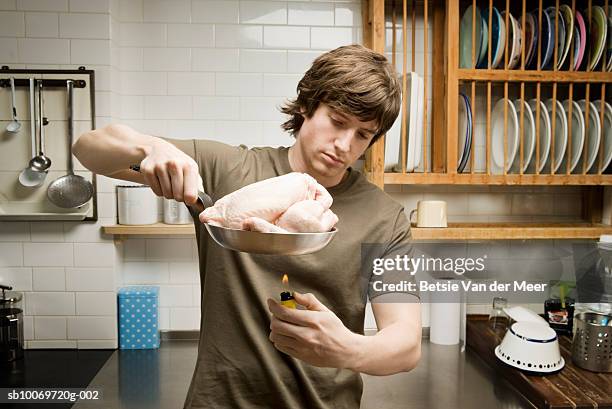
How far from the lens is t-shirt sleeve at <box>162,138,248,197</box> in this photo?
109 cm

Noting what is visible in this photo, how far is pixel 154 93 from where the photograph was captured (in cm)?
216

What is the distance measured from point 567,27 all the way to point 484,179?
63 centimetres

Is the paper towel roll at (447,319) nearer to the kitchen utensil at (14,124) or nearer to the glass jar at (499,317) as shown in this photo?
the glass jar at (499,317)

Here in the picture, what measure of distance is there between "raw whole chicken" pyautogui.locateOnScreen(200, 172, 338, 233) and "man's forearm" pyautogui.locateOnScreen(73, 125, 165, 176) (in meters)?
0.21

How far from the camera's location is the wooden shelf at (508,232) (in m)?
2.02

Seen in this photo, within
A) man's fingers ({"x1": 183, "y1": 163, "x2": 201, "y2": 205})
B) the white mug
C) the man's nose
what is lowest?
the white mug

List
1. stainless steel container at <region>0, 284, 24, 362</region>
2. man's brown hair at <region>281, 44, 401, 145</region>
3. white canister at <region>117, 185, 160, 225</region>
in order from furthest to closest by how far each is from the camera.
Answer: white canister at <region>117, 185, 160, 225</region>
stainless steel container at <region>0, 284, 24, 362</region>
man's brown hair at <region>281, 44, 401, 145</region>

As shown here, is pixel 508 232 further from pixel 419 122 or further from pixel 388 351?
pixel 388 351

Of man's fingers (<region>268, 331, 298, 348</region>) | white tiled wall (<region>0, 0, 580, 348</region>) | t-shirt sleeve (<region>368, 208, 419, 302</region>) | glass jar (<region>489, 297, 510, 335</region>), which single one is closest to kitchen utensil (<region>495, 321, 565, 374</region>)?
glass jar (<region>489, 297, 510, 335</region>)

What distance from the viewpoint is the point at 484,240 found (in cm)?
227

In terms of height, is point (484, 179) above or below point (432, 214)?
above

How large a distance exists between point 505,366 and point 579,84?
121cm

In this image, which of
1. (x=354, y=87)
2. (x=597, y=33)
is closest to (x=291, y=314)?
(x=354, y=87)

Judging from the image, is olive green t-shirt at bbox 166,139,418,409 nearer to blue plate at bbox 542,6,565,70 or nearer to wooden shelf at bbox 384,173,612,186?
wooden shelf at bbox 384,173,612,186
